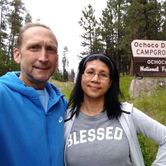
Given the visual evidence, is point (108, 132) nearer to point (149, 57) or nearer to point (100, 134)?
point (100, 134)

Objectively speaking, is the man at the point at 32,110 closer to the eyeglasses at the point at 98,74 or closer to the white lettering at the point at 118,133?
the eyeglasses at the point at 98,74

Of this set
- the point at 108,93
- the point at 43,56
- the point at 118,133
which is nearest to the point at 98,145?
the point at 118,133

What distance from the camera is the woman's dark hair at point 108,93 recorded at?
1709 mm

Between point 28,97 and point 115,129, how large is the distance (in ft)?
2.91

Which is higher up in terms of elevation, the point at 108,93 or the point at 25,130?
the point at 108,93

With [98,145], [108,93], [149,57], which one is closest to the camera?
[98,145]

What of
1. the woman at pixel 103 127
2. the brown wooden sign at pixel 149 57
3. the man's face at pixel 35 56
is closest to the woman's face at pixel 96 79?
the woman at pixel 103 127

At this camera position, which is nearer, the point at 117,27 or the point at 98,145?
the point at 98,145

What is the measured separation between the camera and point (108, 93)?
192 centimetres

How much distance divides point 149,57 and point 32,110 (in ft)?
18.0

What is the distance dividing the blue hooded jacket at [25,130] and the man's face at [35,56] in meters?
0.15

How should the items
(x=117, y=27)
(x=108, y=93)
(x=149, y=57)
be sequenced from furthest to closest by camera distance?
(x=117, y=27) < (x=149, y=57) < (x=108, y=93)

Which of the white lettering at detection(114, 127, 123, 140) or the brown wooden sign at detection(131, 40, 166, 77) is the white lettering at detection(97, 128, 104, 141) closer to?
the white lettering at detection(114, 127, 123, 140)

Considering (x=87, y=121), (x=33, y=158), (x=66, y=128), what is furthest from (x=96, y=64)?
(x=33, y=158)
